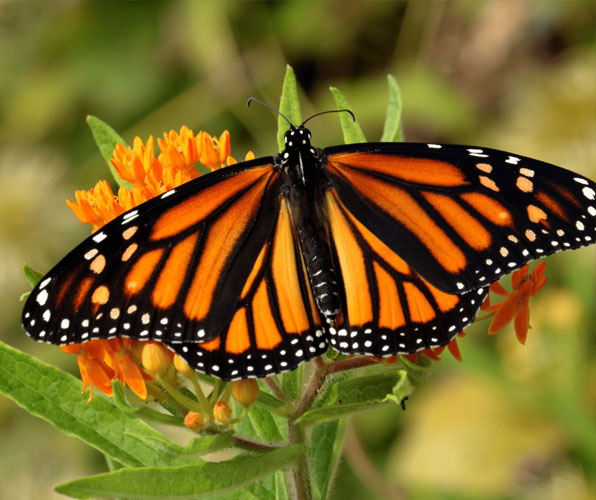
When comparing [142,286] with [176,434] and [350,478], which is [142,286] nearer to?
[176,434]

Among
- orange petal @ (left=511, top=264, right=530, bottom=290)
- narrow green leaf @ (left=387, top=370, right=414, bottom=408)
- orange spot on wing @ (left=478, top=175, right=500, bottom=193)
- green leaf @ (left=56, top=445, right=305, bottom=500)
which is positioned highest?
orange spot on wing @ (left=478, top=175, right=500, bottom=193)

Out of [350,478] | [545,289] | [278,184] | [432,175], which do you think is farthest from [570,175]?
[350,478]

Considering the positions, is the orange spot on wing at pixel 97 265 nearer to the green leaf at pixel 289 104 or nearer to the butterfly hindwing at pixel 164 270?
the butterfly hindwing at pixel 164 270

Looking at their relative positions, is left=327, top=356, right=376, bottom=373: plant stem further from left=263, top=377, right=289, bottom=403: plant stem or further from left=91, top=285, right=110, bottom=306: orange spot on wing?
left=91, top=285, right=110, bottom=306: orange spot on wing

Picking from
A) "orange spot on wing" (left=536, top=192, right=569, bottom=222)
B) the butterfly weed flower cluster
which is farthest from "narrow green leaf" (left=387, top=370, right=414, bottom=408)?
"orange spot on wing" (left=536, top=192, right=569, bottom=222)

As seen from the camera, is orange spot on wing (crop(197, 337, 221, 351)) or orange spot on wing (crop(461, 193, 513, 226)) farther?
orange spot on wing (crop(461, 193, 513, 226))
